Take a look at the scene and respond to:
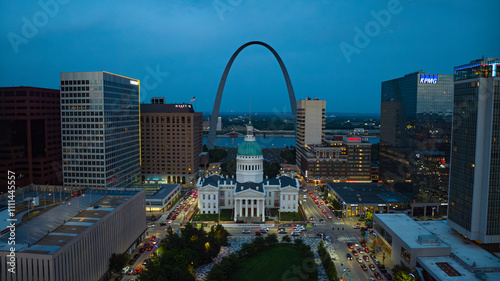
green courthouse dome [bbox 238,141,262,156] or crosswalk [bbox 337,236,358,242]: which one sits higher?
green courthouse dome [bbox 238,141,262,156]

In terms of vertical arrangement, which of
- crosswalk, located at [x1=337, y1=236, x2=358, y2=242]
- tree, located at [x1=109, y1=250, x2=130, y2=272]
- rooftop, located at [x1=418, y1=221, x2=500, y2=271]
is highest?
rooftop, located at [x1=418, y1=221, x2=500, y2=271]

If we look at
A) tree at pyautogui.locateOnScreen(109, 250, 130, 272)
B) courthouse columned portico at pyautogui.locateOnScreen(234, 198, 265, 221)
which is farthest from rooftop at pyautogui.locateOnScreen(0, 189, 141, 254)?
courthouse columned portico at pyautogui.locateOnScreen(234, 198, 265, 221)

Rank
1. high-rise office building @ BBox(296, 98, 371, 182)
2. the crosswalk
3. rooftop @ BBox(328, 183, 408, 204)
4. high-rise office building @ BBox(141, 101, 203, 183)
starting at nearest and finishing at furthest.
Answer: the crosswalk → rooftop @ BBox(328, 183, 408, 204) → high-rise office building @ BBox(141, 101, 203, 183) → high-rise office building @ BBox(296, 98, 371, 182)

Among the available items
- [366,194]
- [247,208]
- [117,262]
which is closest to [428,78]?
[366,194]

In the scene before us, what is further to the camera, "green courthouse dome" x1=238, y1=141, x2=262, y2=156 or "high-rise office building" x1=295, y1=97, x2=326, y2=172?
"high-rise office building" x1=295, y1=97, x2=326, y2=172

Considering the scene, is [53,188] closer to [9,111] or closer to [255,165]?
[9,111]

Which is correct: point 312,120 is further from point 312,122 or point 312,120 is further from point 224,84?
point 224,84

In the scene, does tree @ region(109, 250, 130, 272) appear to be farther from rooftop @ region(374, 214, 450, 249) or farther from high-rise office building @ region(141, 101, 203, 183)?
high-rise office building @ region(141, 101, 203, 183)
